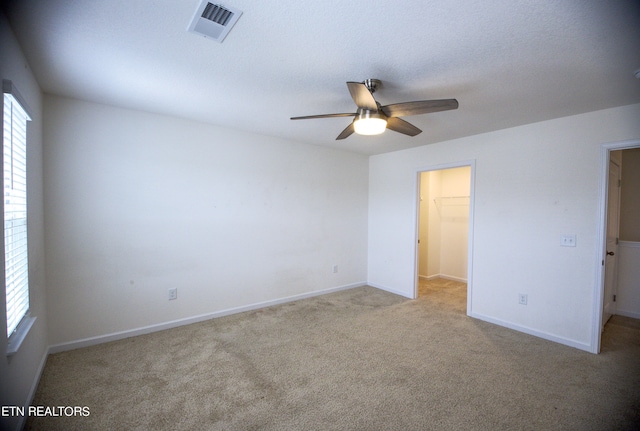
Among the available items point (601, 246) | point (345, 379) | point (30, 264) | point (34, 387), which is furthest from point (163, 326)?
point (601, 246)

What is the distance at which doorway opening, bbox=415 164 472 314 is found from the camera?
17.9ft

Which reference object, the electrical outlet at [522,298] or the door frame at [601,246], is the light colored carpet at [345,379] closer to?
the door frame at [601,246]

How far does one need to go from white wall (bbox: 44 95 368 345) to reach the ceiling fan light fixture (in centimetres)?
200

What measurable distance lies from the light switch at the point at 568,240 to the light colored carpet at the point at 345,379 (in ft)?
3.50

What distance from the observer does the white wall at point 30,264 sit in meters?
1.50

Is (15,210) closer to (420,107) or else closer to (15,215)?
(15,215)

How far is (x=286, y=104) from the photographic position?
2727 mm

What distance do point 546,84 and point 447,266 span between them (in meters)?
4.21

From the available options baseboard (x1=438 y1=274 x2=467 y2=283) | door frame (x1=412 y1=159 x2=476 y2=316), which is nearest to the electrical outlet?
door frame (x1=412 y1=159 x2=476 y2=316)

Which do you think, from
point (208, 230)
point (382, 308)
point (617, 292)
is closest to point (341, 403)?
point (382, 308)

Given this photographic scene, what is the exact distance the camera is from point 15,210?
180 centimetres

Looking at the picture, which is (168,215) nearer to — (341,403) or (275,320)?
(275,320)

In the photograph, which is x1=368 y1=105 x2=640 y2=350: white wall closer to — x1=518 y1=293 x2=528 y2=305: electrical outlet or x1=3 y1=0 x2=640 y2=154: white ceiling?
x1=518 y1=293 x2=528 y2=305: electrical outlet

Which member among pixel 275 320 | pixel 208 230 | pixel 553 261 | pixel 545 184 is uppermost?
pixel 545 184
